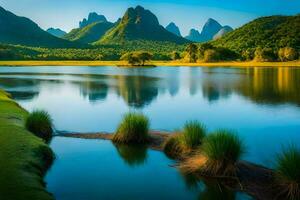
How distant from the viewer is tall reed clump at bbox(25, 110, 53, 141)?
919 inches

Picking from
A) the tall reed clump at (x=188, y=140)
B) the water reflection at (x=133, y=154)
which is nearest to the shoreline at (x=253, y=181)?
the tall reed clump at (x=188, y=140)

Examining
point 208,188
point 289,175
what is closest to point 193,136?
point 208,188

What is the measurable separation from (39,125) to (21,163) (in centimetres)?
847

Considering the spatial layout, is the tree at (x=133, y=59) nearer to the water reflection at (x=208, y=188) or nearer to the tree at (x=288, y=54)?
the tree at (x=288, y=54)

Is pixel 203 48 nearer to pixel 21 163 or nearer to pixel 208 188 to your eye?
pixel 208 188

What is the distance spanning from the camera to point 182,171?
1702 cm

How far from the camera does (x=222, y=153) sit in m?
15.9

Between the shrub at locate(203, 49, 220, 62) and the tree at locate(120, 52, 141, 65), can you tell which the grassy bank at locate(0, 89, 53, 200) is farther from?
the shrub at locate(203, 49, 220, 62)

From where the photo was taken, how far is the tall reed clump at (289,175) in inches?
535

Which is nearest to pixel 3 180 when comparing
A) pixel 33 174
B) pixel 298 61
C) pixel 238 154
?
pixel 33 174

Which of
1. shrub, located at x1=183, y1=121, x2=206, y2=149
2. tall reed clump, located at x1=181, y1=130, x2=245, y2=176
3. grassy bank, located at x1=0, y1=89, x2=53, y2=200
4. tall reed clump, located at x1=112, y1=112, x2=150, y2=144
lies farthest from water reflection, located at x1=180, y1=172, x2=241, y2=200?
tall reed clump, located at x1=112, y1=112, x2=150, y2=144

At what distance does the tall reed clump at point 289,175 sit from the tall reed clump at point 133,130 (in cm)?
896

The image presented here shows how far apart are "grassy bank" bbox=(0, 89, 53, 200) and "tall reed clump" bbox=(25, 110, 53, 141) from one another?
539mm

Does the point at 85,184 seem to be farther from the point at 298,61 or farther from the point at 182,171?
the point at 298,61
